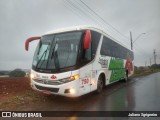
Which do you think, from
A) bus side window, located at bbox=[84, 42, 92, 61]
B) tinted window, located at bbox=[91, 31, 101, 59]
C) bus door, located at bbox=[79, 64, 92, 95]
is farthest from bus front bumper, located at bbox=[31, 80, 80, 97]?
tinted window, located at bbox=[91, 31, 101, 59]

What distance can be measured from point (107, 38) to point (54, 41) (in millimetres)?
4488

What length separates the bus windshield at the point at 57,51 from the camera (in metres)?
7.72

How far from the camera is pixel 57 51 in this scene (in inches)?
317

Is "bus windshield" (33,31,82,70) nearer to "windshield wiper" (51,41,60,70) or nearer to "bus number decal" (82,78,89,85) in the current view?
"windshield wiper" (51,41,60,70)

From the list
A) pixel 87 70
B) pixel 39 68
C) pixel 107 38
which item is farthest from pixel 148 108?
pixel 107 38

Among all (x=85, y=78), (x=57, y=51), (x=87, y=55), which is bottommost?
(x=85, y=78)

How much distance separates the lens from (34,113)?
657 cm

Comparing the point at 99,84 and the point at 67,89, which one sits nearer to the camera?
the point at 67,89

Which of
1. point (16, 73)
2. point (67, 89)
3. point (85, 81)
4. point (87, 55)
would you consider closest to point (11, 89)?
point (67, 89)

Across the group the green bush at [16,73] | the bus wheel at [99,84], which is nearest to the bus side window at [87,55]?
the bus wheel at [99,84]

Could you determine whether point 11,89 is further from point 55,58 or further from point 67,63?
point 67,63

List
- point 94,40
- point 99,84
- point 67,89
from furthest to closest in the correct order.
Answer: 1. point 99,84
2. point 94,40
3. point 67,89

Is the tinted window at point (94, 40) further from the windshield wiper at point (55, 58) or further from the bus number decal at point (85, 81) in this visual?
the windshield wiper at point (55, 58)

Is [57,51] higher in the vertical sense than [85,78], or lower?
higher
